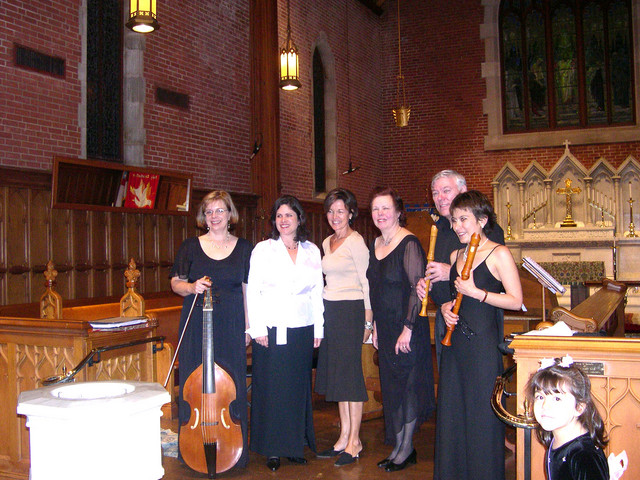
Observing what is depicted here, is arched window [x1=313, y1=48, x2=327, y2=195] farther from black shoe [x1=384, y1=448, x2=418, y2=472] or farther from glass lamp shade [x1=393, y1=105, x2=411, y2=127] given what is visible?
black shoe [x1=384, y1=448, x2=418, y2=472]

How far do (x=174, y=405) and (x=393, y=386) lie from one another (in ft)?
7.37

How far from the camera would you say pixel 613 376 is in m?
2.79

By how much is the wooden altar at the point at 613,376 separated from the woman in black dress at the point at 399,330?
40.4 inches

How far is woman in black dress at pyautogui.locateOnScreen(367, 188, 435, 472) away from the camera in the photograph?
3.83 metres

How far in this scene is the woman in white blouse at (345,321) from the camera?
410 cm

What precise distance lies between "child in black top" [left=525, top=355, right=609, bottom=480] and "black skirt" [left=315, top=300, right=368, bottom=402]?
1.89 metres

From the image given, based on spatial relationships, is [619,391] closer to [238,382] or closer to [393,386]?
[393,386]

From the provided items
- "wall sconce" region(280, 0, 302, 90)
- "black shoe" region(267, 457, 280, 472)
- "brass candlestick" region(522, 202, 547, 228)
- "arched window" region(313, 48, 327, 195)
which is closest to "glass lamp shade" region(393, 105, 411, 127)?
"arched window" region(313, 48, 327, 195)

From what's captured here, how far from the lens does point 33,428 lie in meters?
1.95

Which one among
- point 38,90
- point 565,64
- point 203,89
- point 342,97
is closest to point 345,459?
point 38,90

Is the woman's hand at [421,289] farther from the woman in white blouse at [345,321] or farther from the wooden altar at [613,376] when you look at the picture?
the wooden altar at [613,376]

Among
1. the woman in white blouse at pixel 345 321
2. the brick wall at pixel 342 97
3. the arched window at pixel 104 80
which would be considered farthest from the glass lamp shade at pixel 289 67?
the woman in white blouse at pixel 345 321

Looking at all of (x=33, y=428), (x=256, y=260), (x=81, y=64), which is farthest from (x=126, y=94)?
(x=33, y=428)

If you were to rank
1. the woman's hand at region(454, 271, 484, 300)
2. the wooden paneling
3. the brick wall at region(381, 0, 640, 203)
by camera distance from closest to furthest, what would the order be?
the woman's hand at region(454, 271, 484, 300)
the wooden paneling
the brick wall at region(381, 0, 640, 203)
